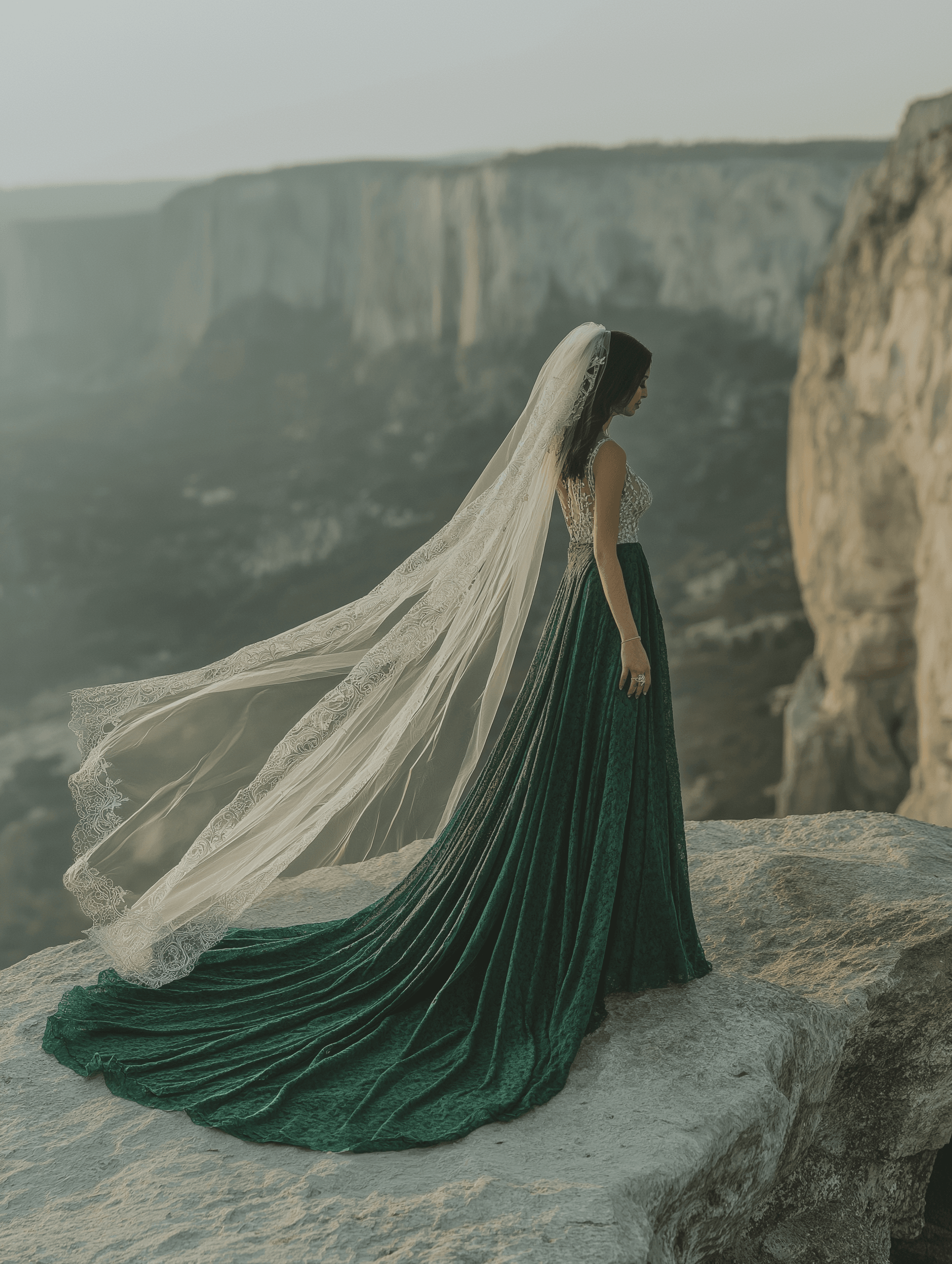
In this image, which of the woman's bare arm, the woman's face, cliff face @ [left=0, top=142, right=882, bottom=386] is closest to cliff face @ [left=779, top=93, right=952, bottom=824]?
the woman's face

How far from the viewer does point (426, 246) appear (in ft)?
95.4

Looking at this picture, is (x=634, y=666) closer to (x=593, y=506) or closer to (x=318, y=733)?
(x=593, y=506)

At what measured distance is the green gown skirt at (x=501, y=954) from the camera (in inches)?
90.8

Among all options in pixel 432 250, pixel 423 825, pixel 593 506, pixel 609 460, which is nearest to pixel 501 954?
pixel 423 825

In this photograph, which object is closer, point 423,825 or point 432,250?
point 423,825

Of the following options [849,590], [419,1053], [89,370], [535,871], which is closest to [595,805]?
[535,871]

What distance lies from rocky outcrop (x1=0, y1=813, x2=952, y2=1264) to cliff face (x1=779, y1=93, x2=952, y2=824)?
6.76m

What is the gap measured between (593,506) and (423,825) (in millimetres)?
1095

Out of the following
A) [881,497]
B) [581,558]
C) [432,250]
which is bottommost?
[881,497]

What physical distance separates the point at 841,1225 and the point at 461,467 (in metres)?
25.0

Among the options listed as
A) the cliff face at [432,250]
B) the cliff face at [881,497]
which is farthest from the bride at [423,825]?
the cliff face at [432,250]

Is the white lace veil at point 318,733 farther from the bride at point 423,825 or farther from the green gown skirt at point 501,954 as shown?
the green gown skirt at point 501,954

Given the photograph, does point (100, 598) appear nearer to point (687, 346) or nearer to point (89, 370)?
point (89, 370)

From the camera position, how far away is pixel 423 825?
3035 millimetres
